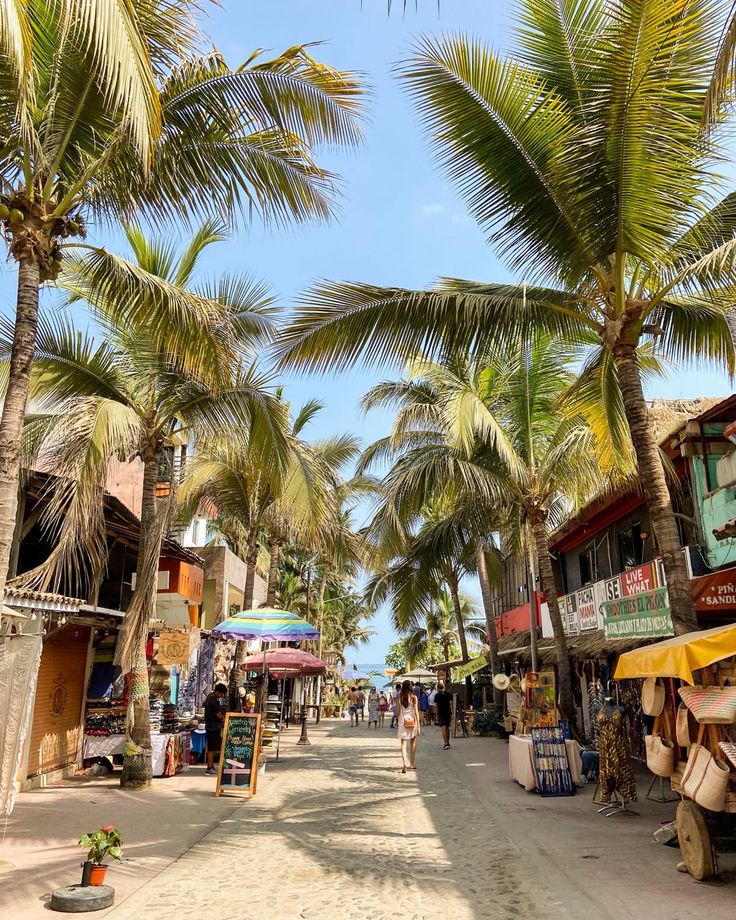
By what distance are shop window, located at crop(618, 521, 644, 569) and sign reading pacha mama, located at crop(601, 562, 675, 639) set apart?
183cm

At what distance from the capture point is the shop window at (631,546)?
1605 cm

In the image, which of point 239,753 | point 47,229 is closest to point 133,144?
point 47,229

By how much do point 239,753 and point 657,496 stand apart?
6988mm

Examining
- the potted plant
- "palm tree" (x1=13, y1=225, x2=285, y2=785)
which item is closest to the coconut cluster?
"palm tree" (x1=13, y1=225, x2=285, y2=785)

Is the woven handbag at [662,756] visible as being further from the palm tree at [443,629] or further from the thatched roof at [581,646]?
the palm tree at [443,629]

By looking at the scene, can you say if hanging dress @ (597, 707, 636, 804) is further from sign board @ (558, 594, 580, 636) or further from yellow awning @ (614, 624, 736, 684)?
sign board @ (558, 594, 580, 636)

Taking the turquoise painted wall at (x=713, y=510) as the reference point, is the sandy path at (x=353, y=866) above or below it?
below

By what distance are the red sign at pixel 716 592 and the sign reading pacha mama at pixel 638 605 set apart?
1.67 feet

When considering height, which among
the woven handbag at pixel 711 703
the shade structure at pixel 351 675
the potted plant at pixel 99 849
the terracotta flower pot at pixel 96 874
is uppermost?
the shade structure at pixel 351 675

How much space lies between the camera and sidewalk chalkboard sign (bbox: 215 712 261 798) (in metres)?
10.9

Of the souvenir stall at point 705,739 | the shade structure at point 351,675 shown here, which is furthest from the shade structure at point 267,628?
the shade structure at point 351,675

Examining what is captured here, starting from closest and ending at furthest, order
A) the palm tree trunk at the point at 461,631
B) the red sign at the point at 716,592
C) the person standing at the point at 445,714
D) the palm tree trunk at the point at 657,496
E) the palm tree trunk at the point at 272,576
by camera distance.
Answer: the palm tree trunk at the point at 657,496, the red sign at the point at 716,592, the person standing at the point at 445,714, the palm tree trunk at the point at 272,576, the palm tree trunk at the point at 461,631

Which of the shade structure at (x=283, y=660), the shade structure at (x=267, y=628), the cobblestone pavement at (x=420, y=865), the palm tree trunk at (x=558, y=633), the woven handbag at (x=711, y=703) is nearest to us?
the cobblestone pavement at (x=420, y=865)

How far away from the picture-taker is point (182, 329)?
8953 mm
